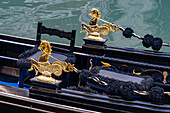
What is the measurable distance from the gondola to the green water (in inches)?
100

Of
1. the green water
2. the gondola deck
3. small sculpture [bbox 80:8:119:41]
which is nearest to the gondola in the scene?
the gondola deck

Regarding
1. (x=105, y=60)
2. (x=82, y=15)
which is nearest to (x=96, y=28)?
(x=105, y=60)

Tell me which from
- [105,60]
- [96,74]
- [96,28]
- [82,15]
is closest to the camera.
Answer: [96,74]

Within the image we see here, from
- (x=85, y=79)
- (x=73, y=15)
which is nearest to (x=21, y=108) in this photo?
(x=85, y=79)

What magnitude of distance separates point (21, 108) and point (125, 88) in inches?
34.4

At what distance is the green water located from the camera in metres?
7.15

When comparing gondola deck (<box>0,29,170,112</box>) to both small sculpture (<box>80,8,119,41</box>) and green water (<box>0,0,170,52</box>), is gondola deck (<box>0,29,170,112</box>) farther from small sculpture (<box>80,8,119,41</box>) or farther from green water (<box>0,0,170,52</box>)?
green water (<box>0,0,170,52</box>)

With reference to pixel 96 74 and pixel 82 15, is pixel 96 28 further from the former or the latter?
pixel 82 15

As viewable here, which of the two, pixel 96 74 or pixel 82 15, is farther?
pixel 82 15

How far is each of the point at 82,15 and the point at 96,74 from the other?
403cm

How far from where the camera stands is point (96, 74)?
3705mm

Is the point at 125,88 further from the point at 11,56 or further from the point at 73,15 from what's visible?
the point at 73,15

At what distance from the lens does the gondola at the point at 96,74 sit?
9.98 feet

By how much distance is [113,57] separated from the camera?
4148mm
